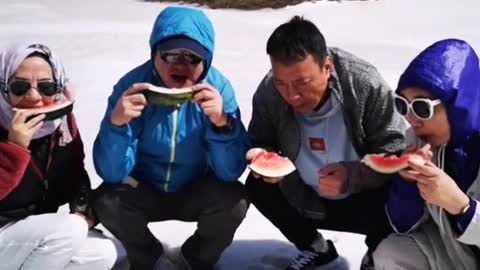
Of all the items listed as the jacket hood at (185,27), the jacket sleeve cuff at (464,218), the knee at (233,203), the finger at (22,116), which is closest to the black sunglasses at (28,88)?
the finger at (22,116)

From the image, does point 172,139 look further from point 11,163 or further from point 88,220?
point 11,163

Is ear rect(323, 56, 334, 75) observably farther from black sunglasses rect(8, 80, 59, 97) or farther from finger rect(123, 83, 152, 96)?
black sunglasses rect(8, 80, 59, 97)

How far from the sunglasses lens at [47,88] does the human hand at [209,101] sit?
2.03 feet

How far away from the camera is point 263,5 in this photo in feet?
38.1

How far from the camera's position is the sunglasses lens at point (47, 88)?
2863 mm

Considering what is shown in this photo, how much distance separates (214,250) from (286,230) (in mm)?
441

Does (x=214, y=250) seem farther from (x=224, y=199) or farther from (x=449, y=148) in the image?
(x=449, y=148)

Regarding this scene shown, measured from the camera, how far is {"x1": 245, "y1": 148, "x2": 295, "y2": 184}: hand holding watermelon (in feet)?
9.36

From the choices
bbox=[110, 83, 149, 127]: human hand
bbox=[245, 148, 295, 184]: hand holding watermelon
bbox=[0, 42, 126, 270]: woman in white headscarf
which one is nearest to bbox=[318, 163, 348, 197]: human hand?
bbox=[245, 148, 295, 184]: hand holding watermelon

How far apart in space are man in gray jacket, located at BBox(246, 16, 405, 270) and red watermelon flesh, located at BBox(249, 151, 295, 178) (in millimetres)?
79

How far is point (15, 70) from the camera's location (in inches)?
111

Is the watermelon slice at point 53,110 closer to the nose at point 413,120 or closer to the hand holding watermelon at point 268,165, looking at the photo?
the hand holding watermelon at point 268,165

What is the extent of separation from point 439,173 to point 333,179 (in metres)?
0.58


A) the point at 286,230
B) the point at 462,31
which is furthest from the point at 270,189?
the point at 462,31
